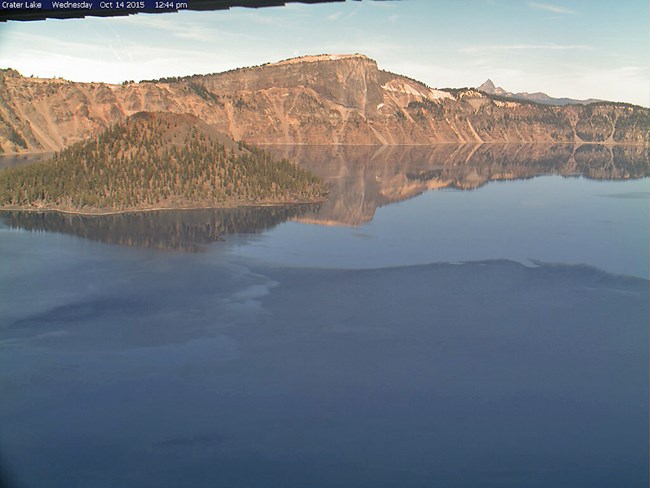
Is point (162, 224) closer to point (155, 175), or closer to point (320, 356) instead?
point (155, 175)

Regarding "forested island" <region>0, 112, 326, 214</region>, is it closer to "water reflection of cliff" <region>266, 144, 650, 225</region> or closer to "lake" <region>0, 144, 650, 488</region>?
"water reflection of cliff" <region>266, 144, 650, 225</region>

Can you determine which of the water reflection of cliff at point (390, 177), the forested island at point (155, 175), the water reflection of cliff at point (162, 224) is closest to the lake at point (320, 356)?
the water reflection of cliff at point (162, 224)

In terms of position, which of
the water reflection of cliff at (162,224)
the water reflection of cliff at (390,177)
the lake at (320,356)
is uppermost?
the water reflection of cliff at (390,177)

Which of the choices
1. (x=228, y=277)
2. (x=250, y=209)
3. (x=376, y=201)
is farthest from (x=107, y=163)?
(x=228, y=277)

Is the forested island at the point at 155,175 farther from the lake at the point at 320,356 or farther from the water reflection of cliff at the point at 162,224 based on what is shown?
the lake at the point at 320,356

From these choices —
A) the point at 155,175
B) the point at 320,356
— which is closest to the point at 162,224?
the point at 155,175

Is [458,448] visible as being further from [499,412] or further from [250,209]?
[250,209]
